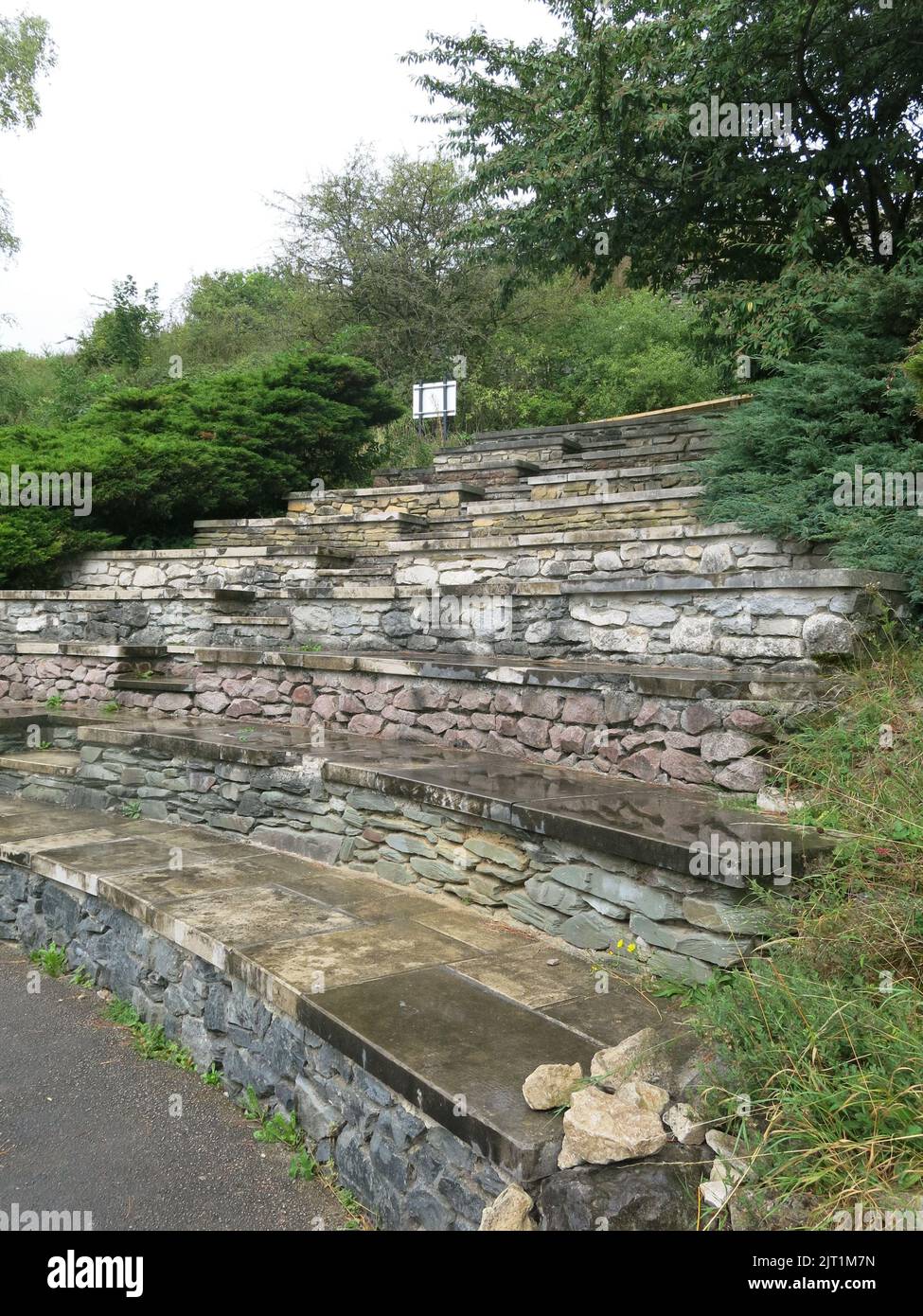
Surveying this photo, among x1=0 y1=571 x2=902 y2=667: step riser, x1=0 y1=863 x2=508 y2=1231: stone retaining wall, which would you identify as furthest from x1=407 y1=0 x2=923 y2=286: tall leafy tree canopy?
x1=0 y1=863 x2=508 y2=1231: stone retaining wall

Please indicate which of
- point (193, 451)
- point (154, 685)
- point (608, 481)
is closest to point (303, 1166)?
point (154, 685)

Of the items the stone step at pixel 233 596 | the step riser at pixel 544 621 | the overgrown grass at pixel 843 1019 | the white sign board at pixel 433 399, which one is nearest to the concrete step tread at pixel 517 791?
the overgrown grass at pixel 843 1019

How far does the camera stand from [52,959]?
481cm

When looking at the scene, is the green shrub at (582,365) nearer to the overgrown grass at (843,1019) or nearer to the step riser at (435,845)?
the step riser at (435,845)

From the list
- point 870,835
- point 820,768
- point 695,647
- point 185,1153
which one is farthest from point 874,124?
point 185,1153

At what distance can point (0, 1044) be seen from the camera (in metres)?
3.88

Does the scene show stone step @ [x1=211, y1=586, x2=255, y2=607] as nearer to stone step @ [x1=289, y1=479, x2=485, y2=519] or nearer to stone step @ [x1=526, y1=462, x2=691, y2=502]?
stone step @ [x1=289, y1=479, x2=485, y2=519]

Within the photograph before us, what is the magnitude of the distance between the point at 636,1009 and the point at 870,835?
95 cm

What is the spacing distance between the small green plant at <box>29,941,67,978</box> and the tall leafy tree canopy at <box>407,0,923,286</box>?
22.5 ft

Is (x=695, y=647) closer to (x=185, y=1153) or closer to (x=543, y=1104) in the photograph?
(x=543, y=1104)

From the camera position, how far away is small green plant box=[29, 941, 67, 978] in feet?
15.6

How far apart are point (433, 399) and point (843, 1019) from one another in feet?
39.1

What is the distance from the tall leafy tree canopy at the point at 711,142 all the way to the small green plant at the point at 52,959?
6.86 m

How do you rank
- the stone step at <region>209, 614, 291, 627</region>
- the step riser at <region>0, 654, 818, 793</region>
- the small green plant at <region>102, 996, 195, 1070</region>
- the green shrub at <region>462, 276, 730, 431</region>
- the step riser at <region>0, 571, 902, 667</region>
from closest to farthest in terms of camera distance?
the small green plant at <region>102, 996, 195, 1070</region> → the step riser at <region>0, 654, 818, 793</region> → the step riser at <region>0, 571, 902, 667</region> → the stone step at <region>209, 614, 291, 627</region> → the green shrub at <region>462, 276, 730, 431</region>
